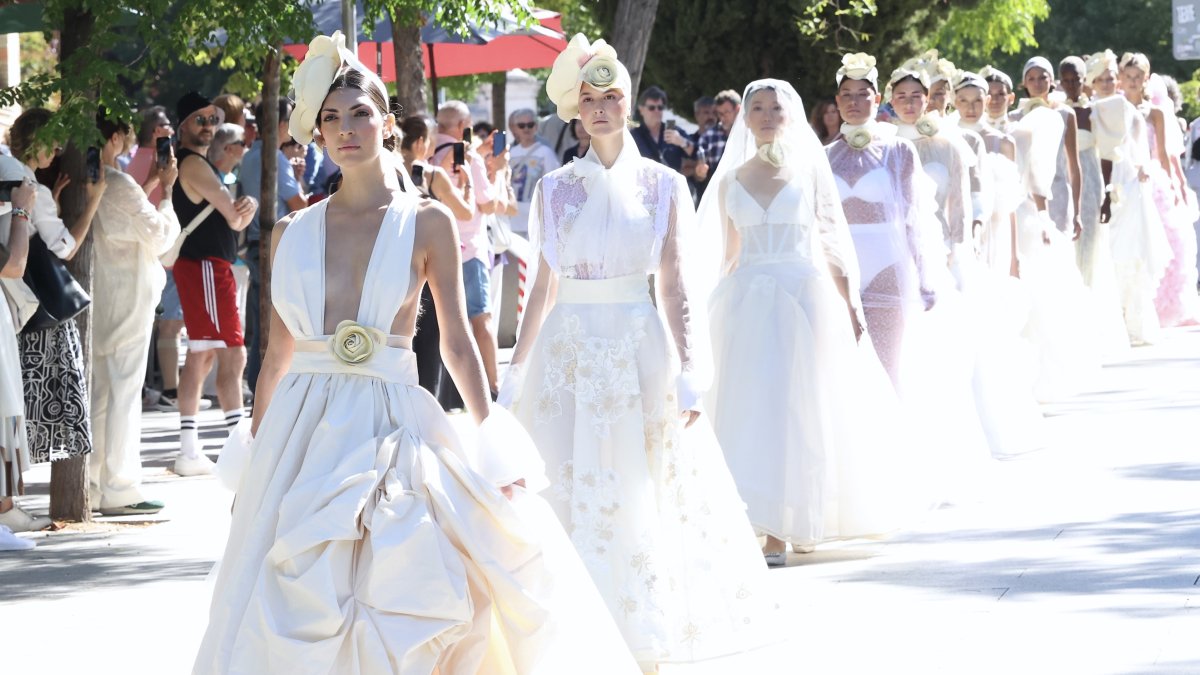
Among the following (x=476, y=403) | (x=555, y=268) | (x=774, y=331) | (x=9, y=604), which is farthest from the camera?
(x=774, y=331)

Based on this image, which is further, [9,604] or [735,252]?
[735,252]

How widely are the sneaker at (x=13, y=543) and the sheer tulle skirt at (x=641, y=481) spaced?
3459mm

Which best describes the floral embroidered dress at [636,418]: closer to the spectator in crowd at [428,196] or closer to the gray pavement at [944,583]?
the gray pavement at [944,583]

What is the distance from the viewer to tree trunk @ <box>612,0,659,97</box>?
1582 cm

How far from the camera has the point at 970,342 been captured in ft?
39.4

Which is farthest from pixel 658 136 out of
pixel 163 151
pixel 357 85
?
pixel 357 85

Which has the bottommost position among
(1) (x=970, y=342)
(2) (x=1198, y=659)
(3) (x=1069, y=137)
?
(2) (x=1198, y=659)

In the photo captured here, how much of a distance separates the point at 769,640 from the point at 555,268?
1473 mm

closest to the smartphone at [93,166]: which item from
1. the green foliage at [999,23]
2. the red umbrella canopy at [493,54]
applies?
the red umbrella canopy at [493,54]

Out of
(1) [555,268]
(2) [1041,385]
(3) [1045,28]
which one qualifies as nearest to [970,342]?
(2) [1041,385]

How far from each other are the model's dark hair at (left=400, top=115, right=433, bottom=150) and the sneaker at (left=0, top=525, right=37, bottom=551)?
3.88 meters

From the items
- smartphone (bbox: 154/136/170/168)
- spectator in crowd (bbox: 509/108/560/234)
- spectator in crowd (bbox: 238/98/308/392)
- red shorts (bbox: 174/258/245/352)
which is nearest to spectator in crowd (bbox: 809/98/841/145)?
spectator in crowd (bbox: 509/108/560/234)

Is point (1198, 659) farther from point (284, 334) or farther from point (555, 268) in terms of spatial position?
point (284, 334)

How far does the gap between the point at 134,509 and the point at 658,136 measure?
27.6 ft
